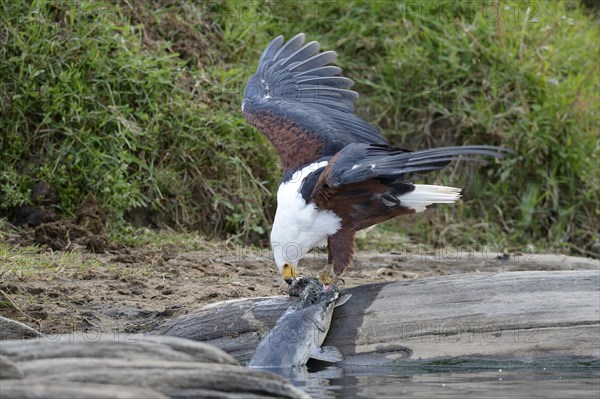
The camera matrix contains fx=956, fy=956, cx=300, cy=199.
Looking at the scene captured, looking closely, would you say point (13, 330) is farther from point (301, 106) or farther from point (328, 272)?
point (301, 106)

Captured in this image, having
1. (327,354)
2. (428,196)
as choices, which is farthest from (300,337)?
(428,196)

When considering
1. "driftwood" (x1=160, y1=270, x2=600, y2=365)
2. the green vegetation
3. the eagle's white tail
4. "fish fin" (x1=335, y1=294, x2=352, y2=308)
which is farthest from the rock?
the green vegetation

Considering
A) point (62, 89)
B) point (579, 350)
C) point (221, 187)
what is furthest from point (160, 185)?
point (579, 350)

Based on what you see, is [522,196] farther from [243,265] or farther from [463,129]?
[243,265]

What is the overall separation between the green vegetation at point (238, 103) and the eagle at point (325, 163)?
3.79 feet

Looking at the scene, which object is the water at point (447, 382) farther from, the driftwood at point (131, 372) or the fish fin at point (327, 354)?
the driftwood at point (131, 372)

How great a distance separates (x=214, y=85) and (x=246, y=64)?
1.76 feet

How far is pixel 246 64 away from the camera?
25.0 ft

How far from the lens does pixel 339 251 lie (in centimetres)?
480

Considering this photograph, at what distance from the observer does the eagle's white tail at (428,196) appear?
14.8ft

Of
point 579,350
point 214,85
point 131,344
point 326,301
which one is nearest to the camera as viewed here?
point 131,344

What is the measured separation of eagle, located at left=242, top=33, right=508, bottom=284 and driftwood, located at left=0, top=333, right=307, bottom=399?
134cm

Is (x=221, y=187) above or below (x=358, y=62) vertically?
below

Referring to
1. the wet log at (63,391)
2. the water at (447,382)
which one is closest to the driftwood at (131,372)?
the wet log at (63,391)
